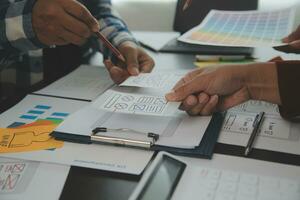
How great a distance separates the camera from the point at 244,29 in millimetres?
1129

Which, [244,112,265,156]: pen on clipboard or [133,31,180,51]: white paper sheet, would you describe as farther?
[133,31,180,51]: white paper sheet

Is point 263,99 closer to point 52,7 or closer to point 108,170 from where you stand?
point 108,170

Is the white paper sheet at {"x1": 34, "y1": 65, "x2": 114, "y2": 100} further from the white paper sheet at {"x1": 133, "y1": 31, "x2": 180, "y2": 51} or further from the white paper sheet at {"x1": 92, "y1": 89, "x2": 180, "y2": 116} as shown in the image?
the white paper sheet at {"x1": 133, "y1": 31, "x2": 180, "y2": 51}

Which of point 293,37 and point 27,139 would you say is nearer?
point 27,139

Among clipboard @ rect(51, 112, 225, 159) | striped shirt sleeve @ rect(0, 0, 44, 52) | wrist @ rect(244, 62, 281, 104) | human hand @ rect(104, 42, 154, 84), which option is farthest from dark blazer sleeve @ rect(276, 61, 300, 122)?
striped shirt sleeve @ rect(0, 0, 44, 52)

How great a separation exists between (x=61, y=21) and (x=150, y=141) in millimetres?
361

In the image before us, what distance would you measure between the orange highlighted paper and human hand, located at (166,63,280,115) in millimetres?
231

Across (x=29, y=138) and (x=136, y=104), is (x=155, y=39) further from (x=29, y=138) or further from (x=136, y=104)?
(x=29, y=138)

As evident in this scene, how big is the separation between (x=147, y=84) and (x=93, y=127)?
21 centimetres

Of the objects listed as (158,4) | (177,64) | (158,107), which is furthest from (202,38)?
(158,4)

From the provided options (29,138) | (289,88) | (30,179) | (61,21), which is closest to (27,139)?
(29,138)

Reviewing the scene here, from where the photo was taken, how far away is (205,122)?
0.72m

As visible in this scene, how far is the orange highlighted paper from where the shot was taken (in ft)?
2.16

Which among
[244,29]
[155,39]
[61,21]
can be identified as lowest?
[155,39]
